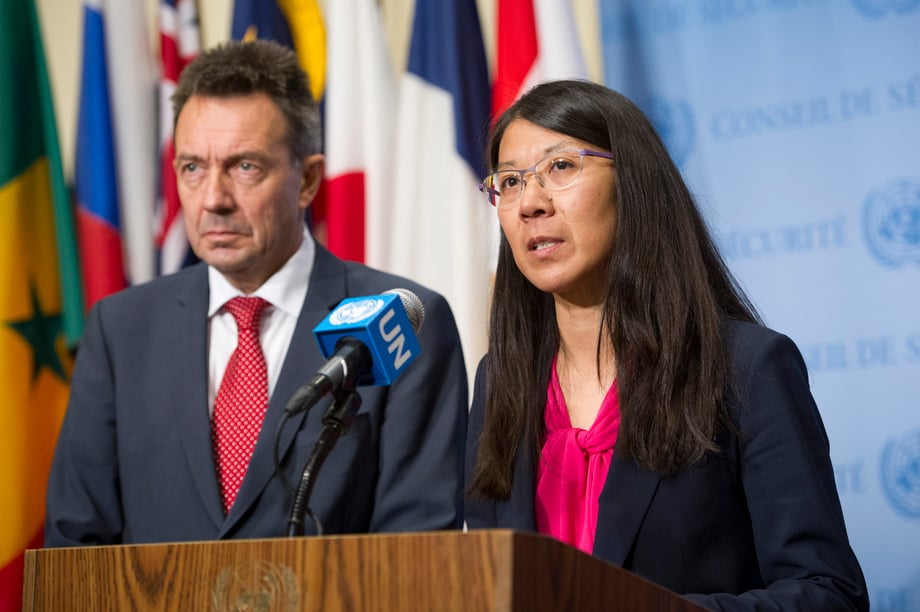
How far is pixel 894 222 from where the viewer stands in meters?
3.01

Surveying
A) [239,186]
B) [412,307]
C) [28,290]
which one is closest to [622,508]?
[412,307]

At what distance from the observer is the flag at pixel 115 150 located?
3.69 m

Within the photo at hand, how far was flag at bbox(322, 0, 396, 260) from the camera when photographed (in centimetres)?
358

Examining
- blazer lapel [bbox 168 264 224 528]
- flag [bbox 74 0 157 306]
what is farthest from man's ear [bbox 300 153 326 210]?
flag [bbox 74 0 157 306]

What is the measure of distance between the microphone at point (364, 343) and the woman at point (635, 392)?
1.60ft

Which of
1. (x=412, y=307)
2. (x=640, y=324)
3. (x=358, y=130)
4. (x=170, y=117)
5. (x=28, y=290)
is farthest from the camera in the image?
(x=170, y=117)

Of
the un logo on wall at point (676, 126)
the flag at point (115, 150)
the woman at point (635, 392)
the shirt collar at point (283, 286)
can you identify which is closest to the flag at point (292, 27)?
the flag at point (115, 150)

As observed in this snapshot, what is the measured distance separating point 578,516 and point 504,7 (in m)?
2.05

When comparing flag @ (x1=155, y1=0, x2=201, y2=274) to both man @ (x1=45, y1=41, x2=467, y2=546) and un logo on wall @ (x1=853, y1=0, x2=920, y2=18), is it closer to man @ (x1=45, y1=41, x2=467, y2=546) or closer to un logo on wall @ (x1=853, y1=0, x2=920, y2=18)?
man @ (x1=45, y1=41, x2=467, y2=546)

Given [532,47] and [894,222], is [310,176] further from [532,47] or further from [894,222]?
[894,222]

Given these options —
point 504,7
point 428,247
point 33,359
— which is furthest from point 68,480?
point 504,7

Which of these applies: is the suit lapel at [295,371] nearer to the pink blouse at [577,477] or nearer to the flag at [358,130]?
the pink blouse at [577,477]

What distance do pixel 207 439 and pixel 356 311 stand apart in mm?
1117

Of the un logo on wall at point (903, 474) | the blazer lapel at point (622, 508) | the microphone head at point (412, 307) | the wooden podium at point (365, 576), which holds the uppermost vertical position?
the microphone head at point (412, 307)
